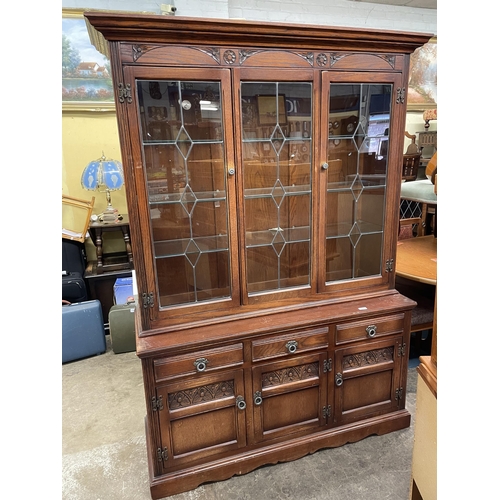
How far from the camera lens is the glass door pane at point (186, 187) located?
140 centimetres

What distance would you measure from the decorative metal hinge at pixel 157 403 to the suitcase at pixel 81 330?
136 cm

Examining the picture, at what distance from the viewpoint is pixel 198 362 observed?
1528mm

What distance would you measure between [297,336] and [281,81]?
1.10 m

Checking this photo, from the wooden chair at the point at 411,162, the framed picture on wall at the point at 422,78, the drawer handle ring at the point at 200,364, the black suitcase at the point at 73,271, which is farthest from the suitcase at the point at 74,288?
the framed picture on wall at the point at 422,78

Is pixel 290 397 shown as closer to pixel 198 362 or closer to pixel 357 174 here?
pixel 198 362

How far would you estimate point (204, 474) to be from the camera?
164 cm

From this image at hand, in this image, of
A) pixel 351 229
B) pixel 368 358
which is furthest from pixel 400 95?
pixel 368 358

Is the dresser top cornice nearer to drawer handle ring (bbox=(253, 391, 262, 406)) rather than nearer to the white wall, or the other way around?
drawer handle ring (bbox=(253, 391, 262, 406))

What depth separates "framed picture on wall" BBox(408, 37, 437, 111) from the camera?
3.83 meters

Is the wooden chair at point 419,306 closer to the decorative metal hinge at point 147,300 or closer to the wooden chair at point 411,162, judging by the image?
the wooden chair at point 411,162

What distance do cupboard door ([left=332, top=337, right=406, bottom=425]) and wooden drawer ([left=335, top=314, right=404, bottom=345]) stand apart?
47mm
